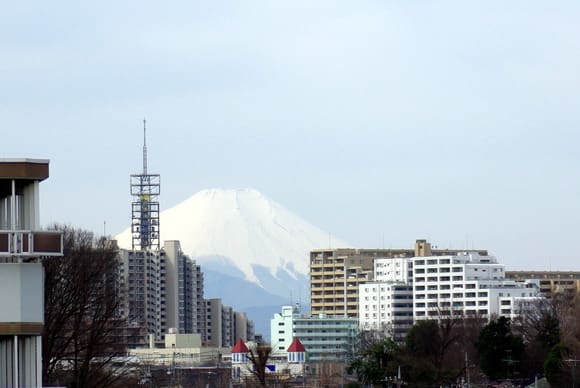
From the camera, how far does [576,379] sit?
7294 cm

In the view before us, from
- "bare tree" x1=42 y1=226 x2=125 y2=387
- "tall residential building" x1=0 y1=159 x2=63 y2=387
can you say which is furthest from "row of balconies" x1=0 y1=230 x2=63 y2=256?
"bare tree" x1=42 y1=226 x2=125 y2=387

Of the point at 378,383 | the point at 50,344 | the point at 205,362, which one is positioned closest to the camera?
the point at 50,344

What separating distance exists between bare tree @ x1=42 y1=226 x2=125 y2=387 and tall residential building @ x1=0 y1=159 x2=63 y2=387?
24446 mm

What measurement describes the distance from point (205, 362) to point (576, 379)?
107680mm

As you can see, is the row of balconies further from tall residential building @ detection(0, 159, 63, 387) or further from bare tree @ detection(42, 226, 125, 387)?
bare tree @ detection(42, 226, 125, 387)

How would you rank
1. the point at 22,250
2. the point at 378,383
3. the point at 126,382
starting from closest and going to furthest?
1. the point at 22,250
2. the point at 126,382
3. the point at 378,383

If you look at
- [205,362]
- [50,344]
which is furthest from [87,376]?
[205,362]

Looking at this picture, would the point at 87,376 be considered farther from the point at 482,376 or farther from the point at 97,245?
the point at 482,376

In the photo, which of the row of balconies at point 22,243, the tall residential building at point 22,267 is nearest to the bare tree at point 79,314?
the tall residential building at point 22,267

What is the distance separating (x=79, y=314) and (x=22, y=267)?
30629mm

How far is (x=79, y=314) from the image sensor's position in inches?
2260

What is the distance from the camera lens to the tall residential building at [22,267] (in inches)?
1057

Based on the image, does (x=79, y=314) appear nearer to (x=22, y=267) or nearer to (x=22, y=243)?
(x=22, y=267)

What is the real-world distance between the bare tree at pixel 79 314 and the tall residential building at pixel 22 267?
80.2 ft
